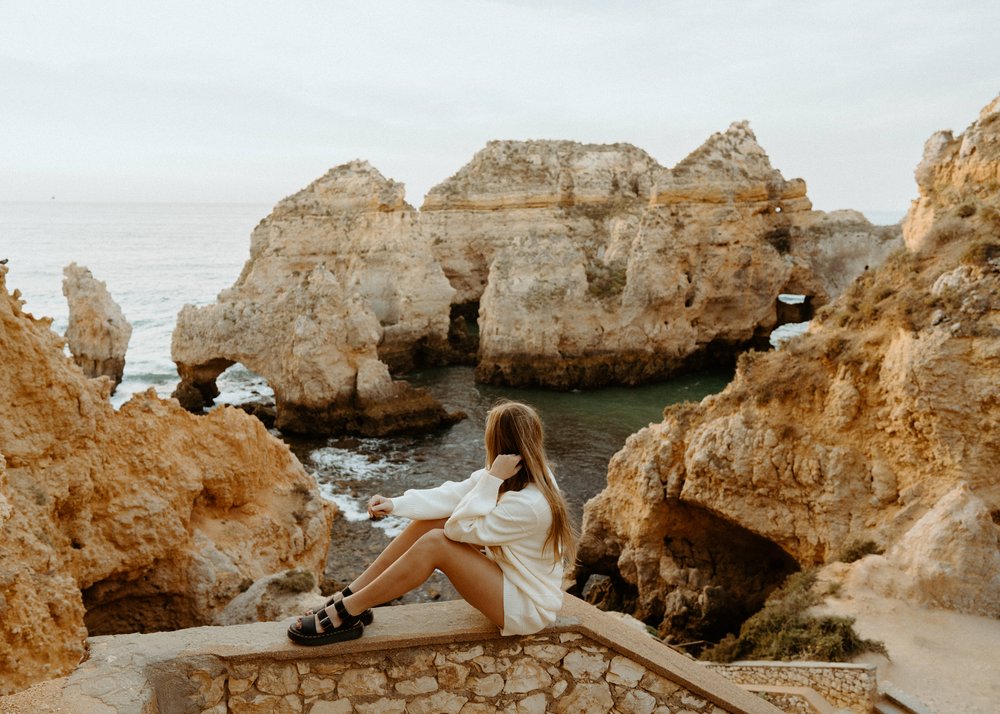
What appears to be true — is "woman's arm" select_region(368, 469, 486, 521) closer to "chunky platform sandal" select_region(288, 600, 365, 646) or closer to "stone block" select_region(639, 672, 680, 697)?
"chunky platform sandal" select_region(288, 600, 365, 646)

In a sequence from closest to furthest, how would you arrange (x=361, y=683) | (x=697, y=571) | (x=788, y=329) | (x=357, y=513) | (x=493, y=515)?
1. (x=493, y=515)
2. (x=361, y=683)
3. (x=697, y=571)
4. (x=357, y=513)
5. (x=788, y=329)

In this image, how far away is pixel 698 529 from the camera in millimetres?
11922

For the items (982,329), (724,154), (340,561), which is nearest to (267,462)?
(340,561)

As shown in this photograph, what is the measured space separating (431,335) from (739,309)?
1307cm

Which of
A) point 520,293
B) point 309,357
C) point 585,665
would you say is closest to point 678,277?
point 520,293

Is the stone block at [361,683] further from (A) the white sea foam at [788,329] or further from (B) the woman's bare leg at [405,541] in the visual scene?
(A) the white sea foam at [788,329]

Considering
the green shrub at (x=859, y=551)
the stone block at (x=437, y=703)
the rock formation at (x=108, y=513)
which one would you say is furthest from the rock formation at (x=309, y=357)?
the stone block at (x=437, y=703)

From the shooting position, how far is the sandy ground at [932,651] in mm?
6328

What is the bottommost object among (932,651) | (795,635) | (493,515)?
(795,635)

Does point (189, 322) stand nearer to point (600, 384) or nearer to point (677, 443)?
point (600, 384)

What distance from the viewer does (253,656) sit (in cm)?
369

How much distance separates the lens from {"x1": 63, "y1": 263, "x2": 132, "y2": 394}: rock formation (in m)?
25.6

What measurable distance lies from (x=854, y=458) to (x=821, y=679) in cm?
395

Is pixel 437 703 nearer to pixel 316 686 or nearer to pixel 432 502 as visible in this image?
pixel 316 686
